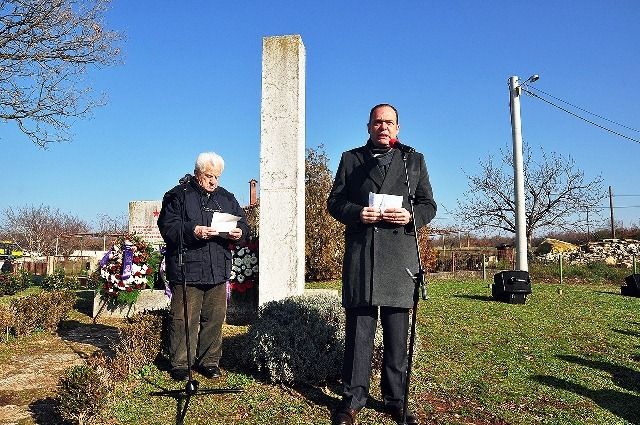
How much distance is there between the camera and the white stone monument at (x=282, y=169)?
6.57 meters

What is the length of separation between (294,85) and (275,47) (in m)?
0.59

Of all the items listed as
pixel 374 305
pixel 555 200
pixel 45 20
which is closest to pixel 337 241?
pixel 45 20

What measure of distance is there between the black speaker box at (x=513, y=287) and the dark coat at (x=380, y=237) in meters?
6.22

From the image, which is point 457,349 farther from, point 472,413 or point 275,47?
point 275,47

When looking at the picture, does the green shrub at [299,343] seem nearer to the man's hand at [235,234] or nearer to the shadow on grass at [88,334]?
the man's hand at [235,234]

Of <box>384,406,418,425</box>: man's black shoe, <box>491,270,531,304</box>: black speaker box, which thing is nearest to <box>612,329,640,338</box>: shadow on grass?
<box>491,270,531,304</box>: black speaker box

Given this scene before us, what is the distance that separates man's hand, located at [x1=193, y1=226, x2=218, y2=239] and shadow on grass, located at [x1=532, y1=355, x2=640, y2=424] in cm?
317

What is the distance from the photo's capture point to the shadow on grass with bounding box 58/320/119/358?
6.44 meters

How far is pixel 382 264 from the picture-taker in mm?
3672

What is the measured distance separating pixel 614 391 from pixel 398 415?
2.14 m

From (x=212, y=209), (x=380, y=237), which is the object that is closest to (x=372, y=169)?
(x=380, y=237)

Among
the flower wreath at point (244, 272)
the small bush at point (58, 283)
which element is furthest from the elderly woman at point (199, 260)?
the small bush at point (58, 283)

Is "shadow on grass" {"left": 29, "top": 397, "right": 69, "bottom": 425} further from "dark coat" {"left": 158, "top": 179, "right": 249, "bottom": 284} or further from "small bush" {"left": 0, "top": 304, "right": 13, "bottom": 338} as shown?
"small bush" {"left": 0, "top": 304, "right": 13, "bottom": 338}

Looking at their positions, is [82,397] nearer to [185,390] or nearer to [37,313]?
[185,390]
